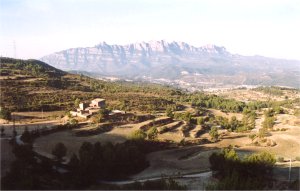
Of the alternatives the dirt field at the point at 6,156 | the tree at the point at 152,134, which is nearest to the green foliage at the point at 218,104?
the tree at the point at 152,134

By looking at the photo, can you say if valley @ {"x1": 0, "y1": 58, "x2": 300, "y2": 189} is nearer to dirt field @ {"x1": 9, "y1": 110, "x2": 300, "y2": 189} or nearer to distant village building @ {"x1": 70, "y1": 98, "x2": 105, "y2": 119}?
dirt field @ {"x1": 9, "y1": 110, "x2": 300, "y2": 189}

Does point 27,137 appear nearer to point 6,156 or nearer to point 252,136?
point 6,156

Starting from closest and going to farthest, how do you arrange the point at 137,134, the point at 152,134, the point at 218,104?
the point at 137,134 < the point at 152,134 < the point at 218,104

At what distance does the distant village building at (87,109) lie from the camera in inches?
2854

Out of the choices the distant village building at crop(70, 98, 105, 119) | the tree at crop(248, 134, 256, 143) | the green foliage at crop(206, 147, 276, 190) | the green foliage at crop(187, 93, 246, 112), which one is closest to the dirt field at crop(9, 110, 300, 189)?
the tree at crop(248, 134, 256, 143)

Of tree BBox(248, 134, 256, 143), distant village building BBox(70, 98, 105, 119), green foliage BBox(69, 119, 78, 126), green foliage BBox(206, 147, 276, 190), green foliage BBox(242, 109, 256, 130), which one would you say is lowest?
green foliage BBox(242, 109, 256, 130)

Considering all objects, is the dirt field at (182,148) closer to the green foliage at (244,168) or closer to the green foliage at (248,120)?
the green foliage at (244,168)

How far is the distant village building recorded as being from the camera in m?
72.5

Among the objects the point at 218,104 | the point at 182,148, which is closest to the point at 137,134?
the point at 182,148

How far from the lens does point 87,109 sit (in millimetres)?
75875

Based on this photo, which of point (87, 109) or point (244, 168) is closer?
point (244, 168)

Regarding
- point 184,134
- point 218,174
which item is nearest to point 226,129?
point 184,134

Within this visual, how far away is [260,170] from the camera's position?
43.4 meters

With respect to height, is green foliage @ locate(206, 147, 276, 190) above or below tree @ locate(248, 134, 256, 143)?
above
